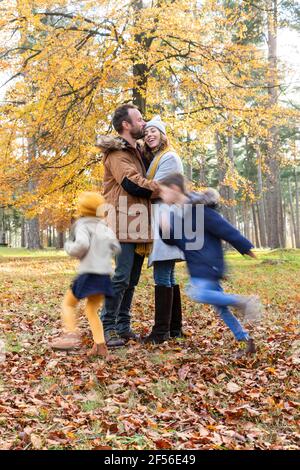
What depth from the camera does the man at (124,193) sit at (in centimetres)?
513

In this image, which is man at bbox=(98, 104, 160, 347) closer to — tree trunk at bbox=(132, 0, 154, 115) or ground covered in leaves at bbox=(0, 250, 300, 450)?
ground covered in leaves at bbox=(0, 250, 300, 450)

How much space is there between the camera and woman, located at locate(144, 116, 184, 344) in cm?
525

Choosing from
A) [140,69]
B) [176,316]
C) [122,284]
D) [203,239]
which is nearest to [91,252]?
[122,284]

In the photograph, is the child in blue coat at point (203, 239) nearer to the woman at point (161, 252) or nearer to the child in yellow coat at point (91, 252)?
the woman at point (161, 252)

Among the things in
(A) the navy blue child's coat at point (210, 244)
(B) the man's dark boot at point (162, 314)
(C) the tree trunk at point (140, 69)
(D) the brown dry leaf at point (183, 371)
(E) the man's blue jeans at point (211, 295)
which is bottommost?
(D) the brown dry leaf at point (183, 371)

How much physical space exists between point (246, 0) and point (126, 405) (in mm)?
9145

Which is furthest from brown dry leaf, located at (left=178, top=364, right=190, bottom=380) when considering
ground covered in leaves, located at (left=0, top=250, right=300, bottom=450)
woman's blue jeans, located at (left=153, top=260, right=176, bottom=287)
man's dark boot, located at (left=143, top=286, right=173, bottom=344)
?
woman's blue jeans, located at (left=153, top=260, right=176, bottom=287)

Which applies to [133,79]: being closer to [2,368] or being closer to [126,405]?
[2,368]

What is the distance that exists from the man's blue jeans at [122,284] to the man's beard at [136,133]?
1.17 meters

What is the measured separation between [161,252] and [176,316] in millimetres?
990

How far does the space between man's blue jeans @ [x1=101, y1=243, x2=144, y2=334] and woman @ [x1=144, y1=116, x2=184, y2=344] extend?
234mm

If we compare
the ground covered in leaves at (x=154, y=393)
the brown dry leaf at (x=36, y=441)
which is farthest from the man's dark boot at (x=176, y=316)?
the brown dry leaf at (x=36, y=441)

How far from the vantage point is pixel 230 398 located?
398cm
